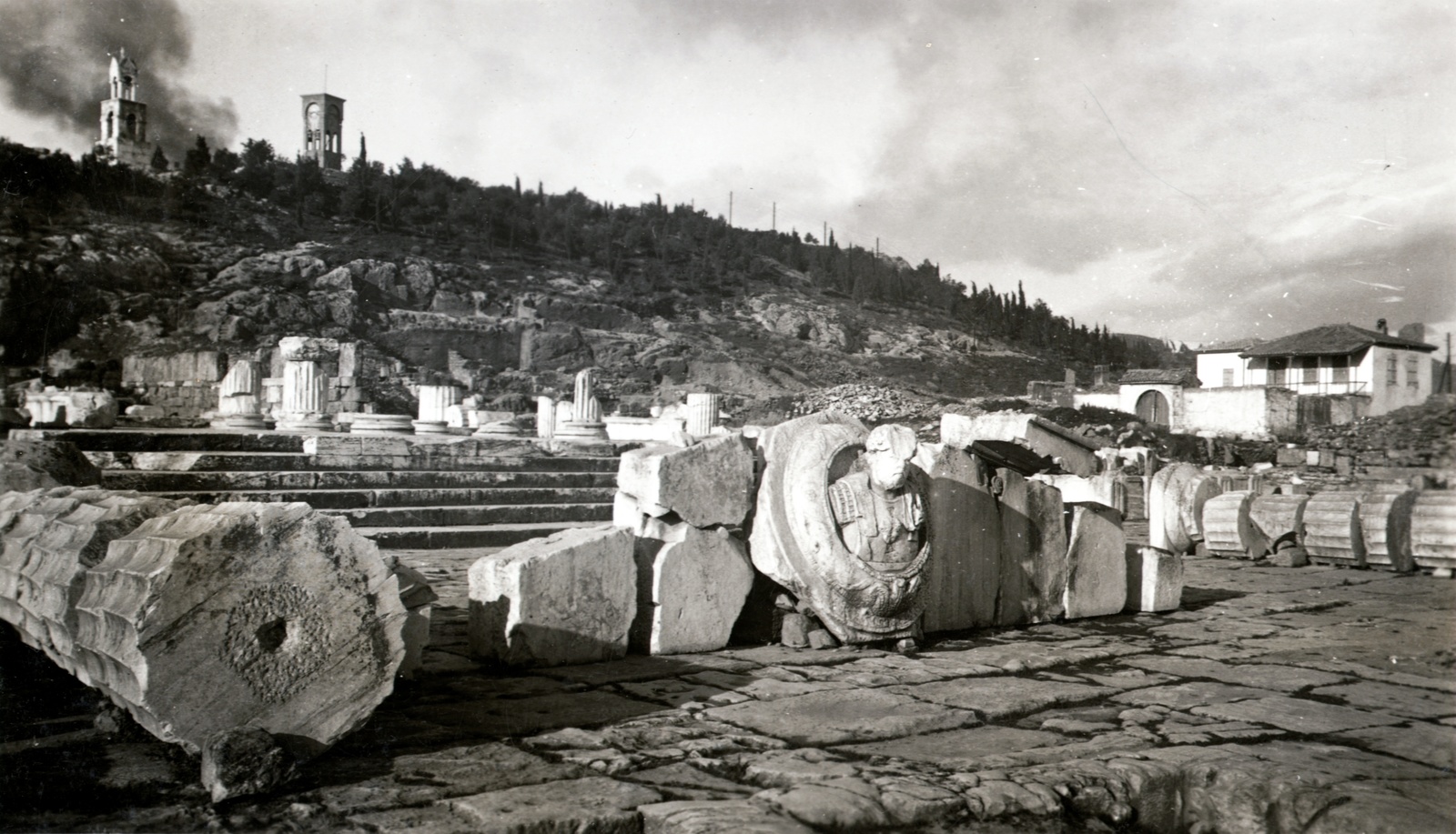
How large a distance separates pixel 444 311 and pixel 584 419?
136 ft

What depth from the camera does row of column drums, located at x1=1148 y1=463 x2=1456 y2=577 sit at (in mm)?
9016

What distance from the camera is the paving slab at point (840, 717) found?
367 cm

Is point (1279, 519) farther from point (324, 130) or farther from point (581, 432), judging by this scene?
point (324, 130)

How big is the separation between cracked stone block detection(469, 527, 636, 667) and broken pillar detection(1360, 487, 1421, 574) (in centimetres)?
754

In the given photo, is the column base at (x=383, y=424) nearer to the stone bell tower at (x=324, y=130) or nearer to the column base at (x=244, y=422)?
the column base at (x=244, y=422)

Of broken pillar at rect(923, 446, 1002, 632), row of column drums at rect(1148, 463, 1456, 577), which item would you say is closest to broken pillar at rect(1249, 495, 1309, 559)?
row of column drums at rect(1148, 463, 1456, 577)

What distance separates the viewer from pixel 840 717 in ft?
12.8

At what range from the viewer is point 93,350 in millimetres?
38312

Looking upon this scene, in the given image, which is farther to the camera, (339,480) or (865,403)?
(865,403)

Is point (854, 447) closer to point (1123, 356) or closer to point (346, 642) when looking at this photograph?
point (346, 642)

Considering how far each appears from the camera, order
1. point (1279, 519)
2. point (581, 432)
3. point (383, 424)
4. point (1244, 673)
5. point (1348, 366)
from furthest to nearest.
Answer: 1. point (1348, 366)
2. point (383, 424)
3. point (581, 432)
4. point (1279, 519)
5. point (1244, 673)

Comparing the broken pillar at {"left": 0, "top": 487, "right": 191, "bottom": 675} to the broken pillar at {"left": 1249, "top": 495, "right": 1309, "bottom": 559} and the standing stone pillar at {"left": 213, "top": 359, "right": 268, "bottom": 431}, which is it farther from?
the standing stone pillar at {"left": 213, "top": 359, "right": 268, "bottom": 431}

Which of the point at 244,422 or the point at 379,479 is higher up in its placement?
the point at 244,422

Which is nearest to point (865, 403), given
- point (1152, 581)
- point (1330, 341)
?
point (1330, 341)
